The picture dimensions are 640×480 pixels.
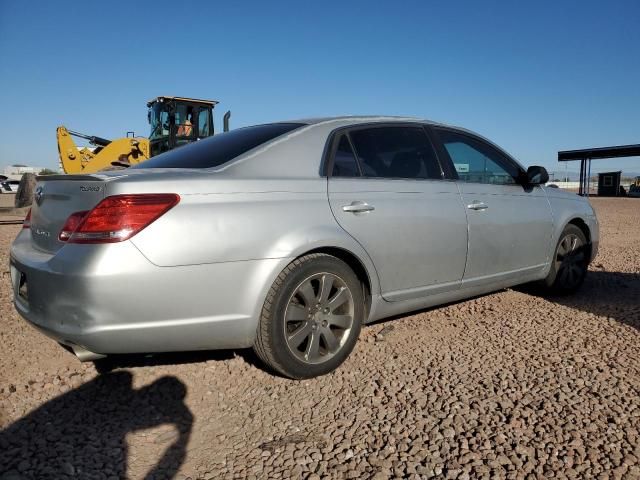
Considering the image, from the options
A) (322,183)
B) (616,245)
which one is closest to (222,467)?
(322,183)

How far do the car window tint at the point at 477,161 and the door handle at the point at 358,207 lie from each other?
43.3 inches

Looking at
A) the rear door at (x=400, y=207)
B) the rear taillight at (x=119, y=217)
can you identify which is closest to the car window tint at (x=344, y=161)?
the rear door at (x=400, y=207)

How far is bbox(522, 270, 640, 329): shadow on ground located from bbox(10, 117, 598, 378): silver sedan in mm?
892

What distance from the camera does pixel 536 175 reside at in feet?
14.1

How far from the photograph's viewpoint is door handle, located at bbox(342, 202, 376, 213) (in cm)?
301

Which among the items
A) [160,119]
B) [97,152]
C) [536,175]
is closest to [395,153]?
[536,175]

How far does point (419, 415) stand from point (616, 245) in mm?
7297

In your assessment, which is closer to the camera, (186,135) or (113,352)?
(113,352)

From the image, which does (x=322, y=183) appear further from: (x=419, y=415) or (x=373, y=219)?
(x=419, y=415)

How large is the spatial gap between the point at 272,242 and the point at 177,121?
11.8 m

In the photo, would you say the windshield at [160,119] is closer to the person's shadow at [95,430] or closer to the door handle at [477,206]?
the door handle at [477,206]

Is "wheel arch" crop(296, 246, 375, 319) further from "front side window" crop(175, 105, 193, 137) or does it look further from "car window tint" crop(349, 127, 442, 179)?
"front side window" crop(175, 105, 193, 137)

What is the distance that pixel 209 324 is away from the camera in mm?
2533

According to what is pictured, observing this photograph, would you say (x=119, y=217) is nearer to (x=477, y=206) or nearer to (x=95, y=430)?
(x=95, y=430)
